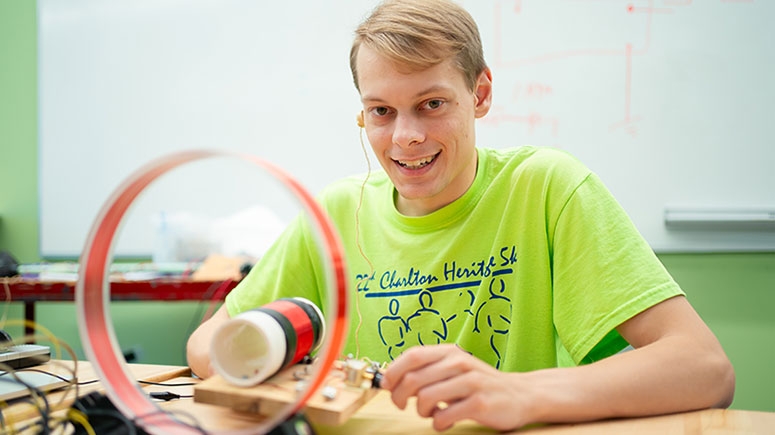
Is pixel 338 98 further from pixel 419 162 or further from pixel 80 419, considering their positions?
pixel 80 419

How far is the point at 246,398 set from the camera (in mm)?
545

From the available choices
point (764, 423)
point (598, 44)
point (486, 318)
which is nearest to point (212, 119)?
point (598, 44)

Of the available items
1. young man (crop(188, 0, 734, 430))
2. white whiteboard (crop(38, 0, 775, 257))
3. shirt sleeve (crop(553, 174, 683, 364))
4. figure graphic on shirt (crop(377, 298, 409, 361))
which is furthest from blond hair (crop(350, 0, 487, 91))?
white whiteboard (crop(38, 0, 775, 257))

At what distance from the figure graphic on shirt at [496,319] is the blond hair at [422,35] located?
0.35 meters

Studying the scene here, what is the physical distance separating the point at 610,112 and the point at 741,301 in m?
0.70

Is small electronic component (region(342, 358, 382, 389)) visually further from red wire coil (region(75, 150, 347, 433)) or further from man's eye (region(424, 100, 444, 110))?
man's eye (region(424, 100, 444, 110))

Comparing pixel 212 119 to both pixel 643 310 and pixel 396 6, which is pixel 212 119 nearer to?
pixel 396 6

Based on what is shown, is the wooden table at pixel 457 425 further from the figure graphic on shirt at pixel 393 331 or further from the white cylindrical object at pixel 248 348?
the figure graphic on shirt at pixel 393 331

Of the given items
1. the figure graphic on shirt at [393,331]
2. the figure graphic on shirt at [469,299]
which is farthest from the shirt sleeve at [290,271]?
the figure graphic on shirt at [469,299]

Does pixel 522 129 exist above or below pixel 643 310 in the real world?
above

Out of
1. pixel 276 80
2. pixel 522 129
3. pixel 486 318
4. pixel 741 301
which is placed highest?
pixel 276 80

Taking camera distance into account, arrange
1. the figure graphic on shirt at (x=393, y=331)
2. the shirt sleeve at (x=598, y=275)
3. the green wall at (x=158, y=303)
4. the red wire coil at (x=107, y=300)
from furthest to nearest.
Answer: the green wall at (x=158, y=303)
the figure graphic on shirt at (x=393, y=331)
the shirt sleeve at (x=598, y=275)
the red wire coil at (x=107, y=300)

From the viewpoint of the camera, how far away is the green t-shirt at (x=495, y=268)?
0.81 metres

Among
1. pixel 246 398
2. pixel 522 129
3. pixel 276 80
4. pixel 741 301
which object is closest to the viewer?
pixel 246 398
